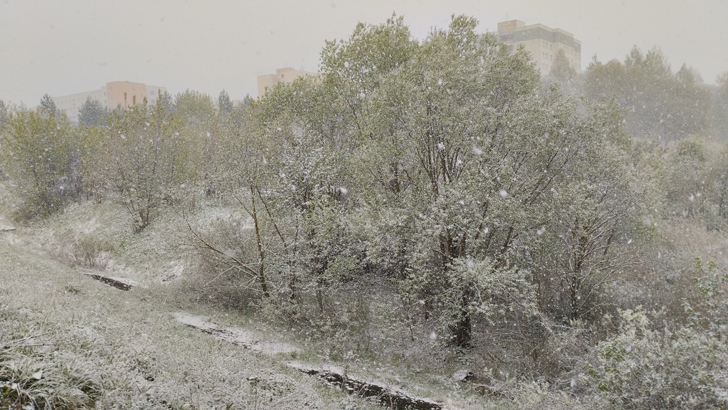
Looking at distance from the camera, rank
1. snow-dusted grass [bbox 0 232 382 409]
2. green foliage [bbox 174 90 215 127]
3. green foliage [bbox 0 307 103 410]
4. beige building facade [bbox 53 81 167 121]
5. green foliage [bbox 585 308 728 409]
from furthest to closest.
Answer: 1. beige building facade [bbox 53 81 167 121]
2. green foliage [bbox 174 90 215 127]
3. green foliage [bbox 585 308 728 409]
4. snow-dusted grass [bbox 0 232 382 409]
5. green foliage [bbox 0 307 103 410]

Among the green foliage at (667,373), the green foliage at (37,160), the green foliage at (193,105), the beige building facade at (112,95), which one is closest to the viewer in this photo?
the green foliage at (667,373)

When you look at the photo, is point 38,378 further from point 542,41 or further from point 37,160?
point 542,41

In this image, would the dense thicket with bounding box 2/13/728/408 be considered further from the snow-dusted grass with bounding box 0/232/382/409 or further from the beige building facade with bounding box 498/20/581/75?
the beige building facade with bounding box 498/20/581/75

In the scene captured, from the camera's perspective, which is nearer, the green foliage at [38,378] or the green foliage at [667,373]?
the green foliage at [38,378]

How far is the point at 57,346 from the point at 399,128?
10.5 metres

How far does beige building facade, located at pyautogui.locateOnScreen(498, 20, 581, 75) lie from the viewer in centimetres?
5050

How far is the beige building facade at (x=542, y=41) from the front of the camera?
50.5 metres

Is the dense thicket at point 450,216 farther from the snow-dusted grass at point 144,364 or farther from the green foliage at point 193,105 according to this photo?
the green foliage at point 193,105

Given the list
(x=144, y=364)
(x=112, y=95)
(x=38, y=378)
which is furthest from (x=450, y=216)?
(x=112, y=95)

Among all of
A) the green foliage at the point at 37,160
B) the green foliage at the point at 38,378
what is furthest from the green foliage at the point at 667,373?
the green foliage at the point at 37,160

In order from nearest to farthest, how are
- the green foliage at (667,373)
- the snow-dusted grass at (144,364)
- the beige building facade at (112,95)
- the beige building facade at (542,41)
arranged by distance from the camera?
the snow-dusted grass at (144,364)
the green foliage at (667,373)
the beige building facade at (542,41)
the beige building facade at (112,95)

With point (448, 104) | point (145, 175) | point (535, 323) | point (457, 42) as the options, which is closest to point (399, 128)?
point (448, 104)

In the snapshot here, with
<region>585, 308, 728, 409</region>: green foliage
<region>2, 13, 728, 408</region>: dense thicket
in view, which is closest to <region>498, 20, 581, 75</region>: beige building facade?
<region>2, 13, 728, 408</region>: dense thicket

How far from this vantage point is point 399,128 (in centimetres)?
1333
